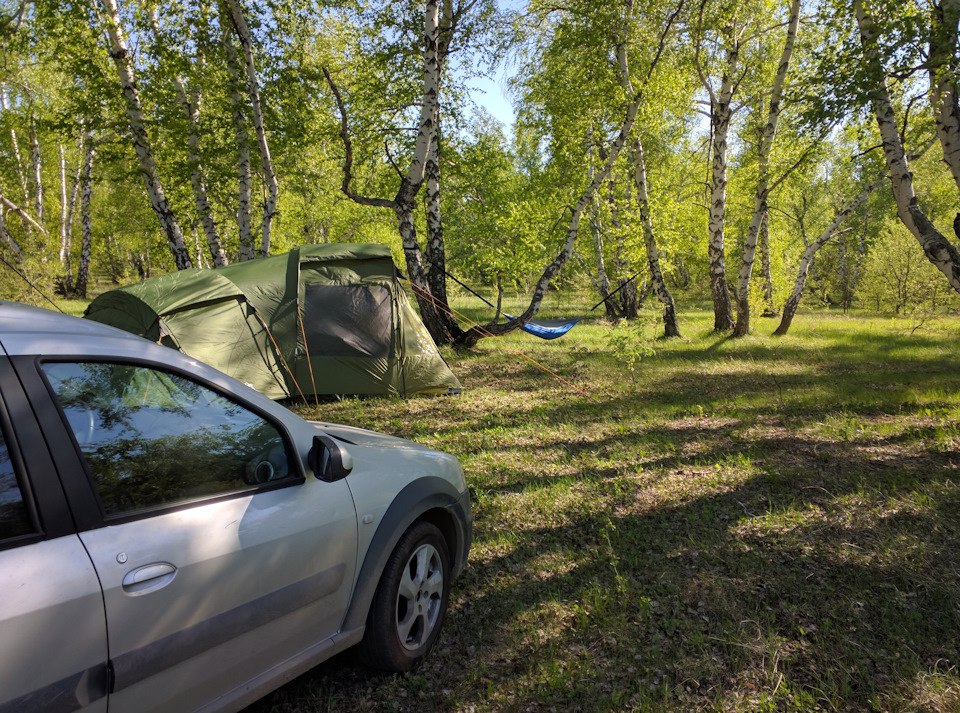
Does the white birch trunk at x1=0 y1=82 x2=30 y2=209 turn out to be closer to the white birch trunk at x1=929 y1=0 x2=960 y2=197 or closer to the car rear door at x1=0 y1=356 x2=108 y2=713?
the car rear door at x1=0 y1=356 x2=108 y2=713

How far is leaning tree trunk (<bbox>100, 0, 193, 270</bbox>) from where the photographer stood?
925 centimetres

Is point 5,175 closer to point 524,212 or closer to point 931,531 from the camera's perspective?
point 524,212

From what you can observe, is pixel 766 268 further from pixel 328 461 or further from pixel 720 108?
pixel 328 461

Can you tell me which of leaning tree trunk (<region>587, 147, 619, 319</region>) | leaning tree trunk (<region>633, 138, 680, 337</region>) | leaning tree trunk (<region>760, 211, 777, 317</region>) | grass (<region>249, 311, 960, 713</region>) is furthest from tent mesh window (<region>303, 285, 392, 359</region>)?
leaning tree trunk (<region>760, 211, 777, 317</region>)

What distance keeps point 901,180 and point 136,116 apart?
12089 millimetres

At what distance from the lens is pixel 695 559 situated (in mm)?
3586

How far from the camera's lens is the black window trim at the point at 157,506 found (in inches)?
61.6

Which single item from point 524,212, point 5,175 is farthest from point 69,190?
point 524,212

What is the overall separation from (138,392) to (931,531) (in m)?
4.72

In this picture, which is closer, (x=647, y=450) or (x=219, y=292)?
(x=647, y=450)

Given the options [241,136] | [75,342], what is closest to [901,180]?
[75,342]

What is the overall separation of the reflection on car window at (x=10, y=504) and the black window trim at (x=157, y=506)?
128 mm

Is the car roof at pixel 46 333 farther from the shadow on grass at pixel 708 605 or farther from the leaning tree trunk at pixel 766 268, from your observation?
the leaning tree trunk at pixel 766 268

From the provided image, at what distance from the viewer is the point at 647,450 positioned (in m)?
5.66
